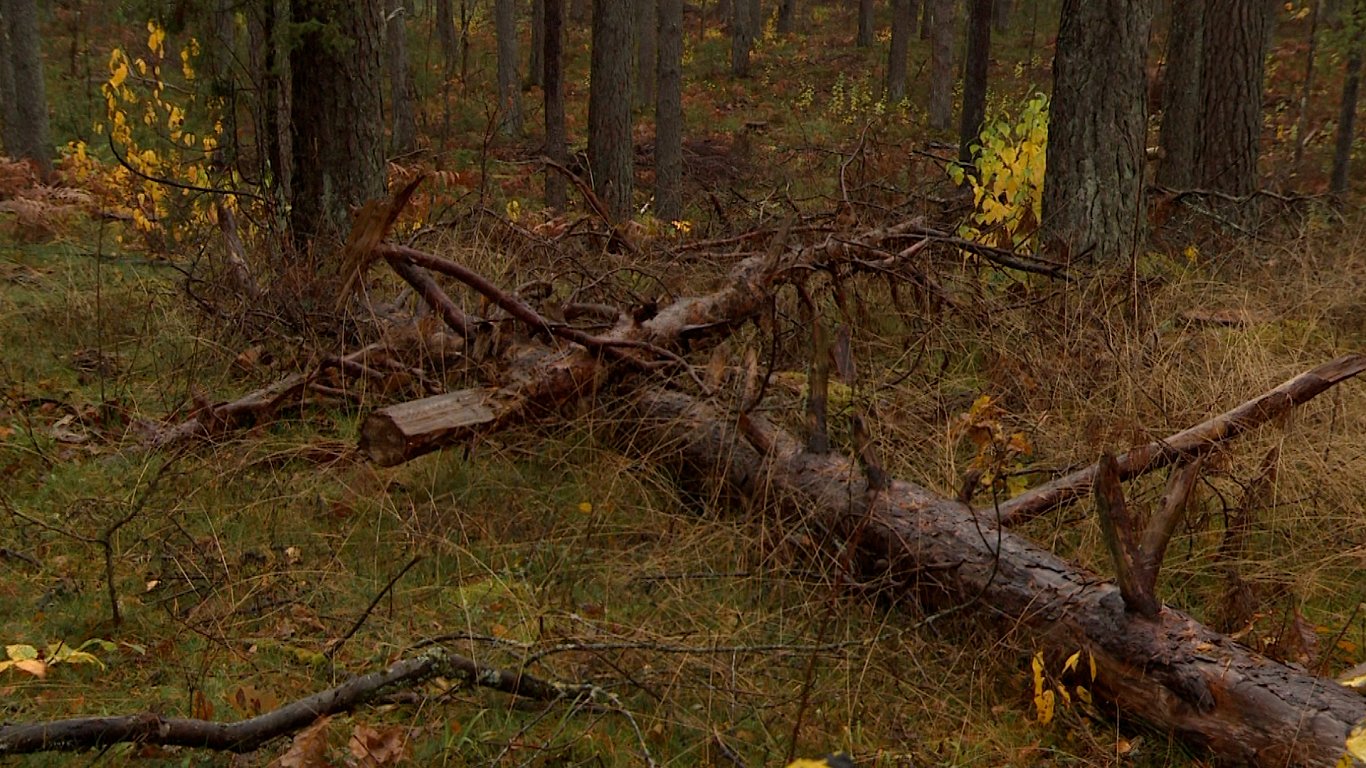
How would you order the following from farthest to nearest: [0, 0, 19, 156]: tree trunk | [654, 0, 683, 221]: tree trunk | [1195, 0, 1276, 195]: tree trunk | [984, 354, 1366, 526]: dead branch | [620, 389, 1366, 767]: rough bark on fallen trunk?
[0, 0, 19, 156]: tree trunk
[654, 0, 683, 221]: tree trunk
[1195, 0, 1276, 195]: tree trunk
[984, 354, 1366, 526]: dead branch
[620, 389, 1366, 767]: rough bark on fallen trunk

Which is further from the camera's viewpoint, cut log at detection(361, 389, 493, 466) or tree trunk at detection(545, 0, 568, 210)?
tree trunk at detection(545, 0, 568, 210)

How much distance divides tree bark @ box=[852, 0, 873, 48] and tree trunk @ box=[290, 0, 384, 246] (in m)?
24.7

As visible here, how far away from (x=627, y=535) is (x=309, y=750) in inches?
60.4

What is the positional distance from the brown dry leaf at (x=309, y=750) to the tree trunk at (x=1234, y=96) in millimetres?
7886

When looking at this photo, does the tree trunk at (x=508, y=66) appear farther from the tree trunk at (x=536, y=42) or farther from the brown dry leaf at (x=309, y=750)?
the brown dry leaf at (x=309, y=750)

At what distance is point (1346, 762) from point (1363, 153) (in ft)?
66.5

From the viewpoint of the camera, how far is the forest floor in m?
2.61

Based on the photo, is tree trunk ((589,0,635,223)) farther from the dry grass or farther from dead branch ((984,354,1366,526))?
dead branch ((984,354,1366,526))

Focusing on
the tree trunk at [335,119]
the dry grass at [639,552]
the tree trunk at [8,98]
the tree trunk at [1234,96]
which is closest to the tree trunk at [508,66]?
the tree trunk at [8,98]

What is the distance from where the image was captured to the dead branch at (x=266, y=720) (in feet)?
6.95

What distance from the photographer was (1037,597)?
9.57ft

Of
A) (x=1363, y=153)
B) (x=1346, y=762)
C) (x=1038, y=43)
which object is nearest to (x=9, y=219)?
(x=1346, y=762)

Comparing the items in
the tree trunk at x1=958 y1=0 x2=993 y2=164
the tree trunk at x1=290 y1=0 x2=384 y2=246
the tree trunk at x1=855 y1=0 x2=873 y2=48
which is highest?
the tree trunk at x1=855 y1=0 x2=873 y2=48

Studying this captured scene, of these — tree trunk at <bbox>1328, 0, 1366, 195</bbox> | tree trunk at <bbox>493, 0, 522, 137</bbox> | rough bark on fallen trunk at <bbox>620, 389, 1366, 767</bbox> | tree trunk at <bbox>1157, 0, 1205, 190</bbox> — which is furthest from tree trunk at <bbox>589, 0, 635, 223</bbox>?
tree trunk at <bbox>493, 0, 522, 137</bbox>
